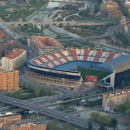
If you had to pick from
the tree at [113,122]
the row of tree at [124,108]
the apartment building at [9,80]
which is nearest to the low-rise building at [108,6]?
the apartment building at [9,80]

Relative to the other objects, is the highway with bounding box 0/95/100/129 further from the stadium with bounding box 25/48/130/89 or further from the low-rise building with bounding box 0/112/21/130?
the stadium with bounding box 25/48/130/89

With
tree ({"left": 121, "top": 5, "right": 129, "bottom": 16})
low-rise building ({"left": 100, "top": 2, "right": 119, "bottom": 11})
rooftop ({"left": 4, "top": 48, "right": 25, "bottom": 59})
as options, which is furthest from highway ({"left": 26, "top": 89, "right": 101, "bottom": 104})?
low-rise building ({"left": 100, "top": 2, "right": 119, "bottom": 11})

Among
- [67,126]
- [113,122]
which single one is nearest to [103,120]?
[113,122]

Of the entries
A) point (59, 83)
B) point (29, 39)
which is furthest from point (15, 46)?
point (59, 83)

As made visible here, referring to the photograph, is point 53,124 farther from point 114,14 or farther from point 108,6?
point 108,6

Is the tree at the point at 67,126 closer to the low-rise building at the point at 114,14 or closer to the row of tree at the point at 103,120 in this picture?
the row of tree at the point at 103,120
